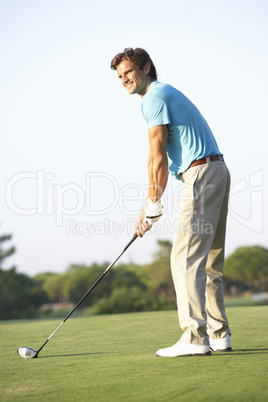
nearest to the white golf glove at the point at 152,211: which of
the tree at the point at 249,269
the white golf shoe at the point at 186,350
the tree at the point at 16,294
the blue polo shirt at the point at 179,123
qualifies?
the blue polo shirt at the point at 179,123

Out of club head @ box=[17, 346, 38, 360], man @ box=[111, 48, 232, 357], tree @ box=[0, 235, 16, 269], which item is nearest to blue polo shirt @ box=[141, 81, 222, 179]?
man @ box=[111, 48, 232, 357]

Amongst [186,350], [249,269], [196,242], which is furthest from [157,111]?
[249,269]

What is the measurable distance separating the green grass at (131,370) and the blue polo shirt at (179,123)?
128 cm

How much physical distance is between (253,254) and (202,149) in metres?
33.2

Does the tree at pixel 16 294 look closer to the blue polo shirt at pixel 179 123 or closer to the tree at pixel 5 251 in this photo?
the tree at pixel 5 251

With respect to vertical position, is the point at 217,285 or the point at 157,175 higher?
the point at 157,175

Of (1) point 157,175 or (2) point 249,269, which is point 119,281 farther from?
(1) point 157,175

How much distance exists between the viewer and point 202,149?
3324 millimetres

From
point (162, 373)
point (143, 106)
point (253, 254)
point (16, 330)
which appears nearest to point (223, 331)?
point (162, 373)

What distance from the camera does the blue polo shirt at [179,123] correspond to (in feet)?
10.9

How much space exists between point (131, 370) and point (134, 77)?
2094 mm

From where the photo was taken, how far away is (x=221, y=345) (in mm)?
3330

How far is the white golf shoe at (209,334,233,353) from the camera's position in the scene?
10.8 ft

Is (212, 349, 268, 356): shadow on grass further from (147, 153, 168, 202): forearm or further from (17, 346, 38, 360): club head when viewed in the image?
(17, 346, 38, 360): club head
